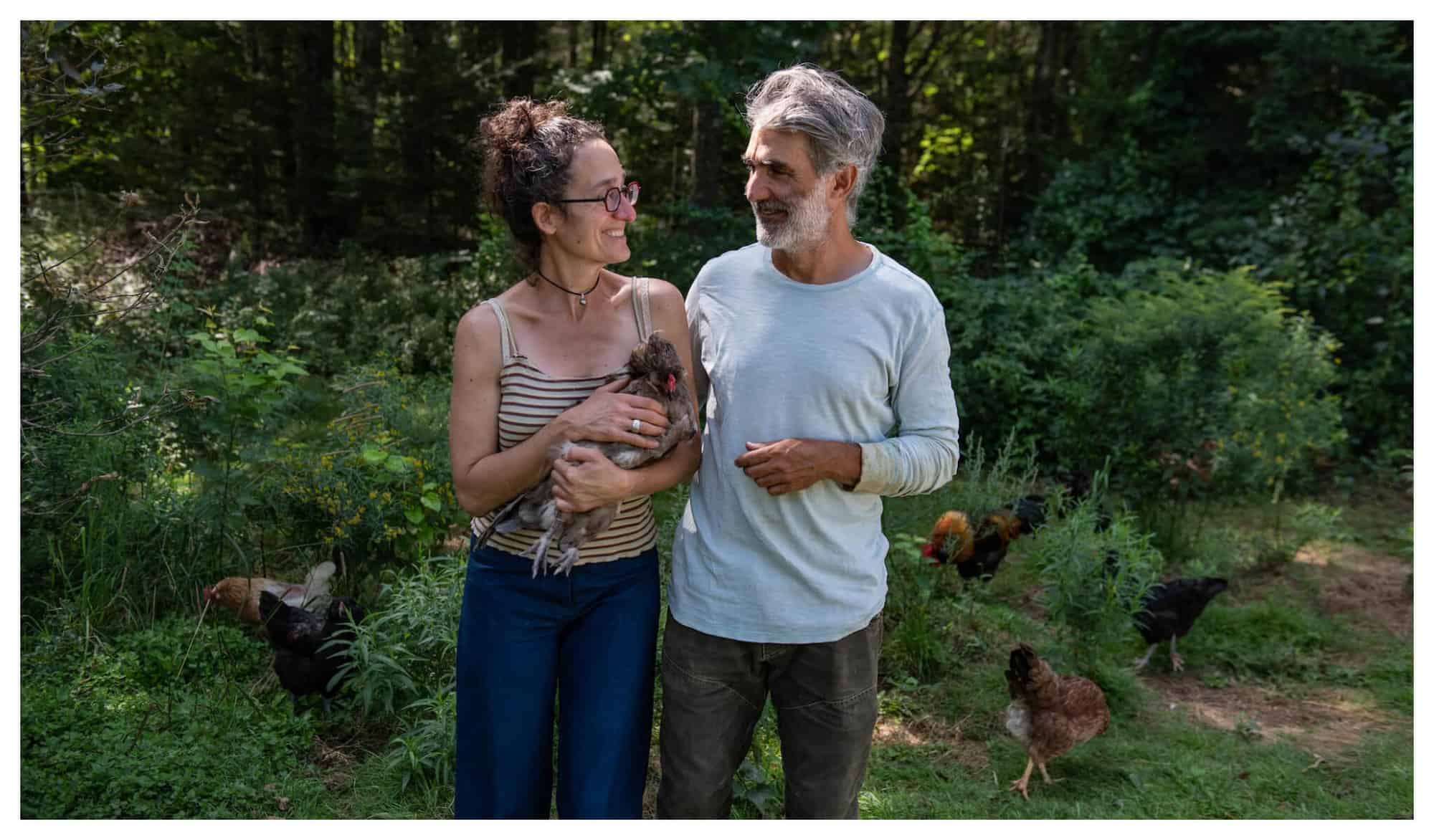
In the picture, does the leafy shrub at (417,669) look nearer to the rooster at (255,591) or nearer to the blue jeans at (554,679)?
the rooster at (255,591)

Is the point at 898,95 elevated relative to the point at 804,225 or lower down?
elevated

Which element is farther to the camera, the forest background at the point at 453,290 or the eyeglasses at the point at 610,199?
the forest background at the point at 453,290

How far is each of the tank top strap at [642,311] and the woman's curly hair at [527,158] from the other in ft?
0.82

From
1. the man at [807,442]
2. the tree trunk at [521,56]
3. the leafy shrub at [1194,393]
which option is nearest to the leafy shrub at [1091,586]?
the leafy shrub at [1194,393]

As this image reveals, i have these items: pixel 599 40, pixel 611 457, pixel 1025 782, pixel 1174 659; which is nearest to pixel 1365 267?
pixel 1174 659

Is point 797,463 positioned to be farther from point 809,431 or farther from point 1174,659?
point 1174,659

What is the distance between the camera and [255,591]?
4.60m

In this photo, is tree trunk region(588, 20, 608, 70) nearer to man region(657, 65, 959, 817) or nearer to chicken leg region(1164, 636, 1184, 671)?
chicken leg region(1164, 636, 1184, 671)

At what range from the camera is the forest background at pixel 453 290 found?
4.18 m

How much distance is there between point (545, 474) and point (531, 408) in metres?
0.15

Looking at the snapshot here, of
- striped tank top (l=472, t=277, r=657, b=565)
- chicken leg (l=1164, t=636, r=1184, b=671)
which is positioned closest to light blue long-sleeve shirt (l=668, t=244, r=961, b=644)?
striped tank top (l=472, t=277, r=657, b=565)

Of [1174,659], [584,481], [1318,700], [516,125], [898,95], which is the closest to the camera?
[584,481]

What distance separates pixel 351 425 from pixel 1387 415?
805 cm

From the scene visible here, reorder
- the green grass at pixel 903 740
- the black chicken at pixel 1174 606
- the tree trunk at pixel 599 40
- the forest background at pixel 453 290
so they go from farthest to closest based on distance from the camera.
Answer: the tree trunk at pixel 599 40 → the black chicken at pixel 1174 606 → the forest background at pixel 453 290 → the green grass at pixel 903 740
